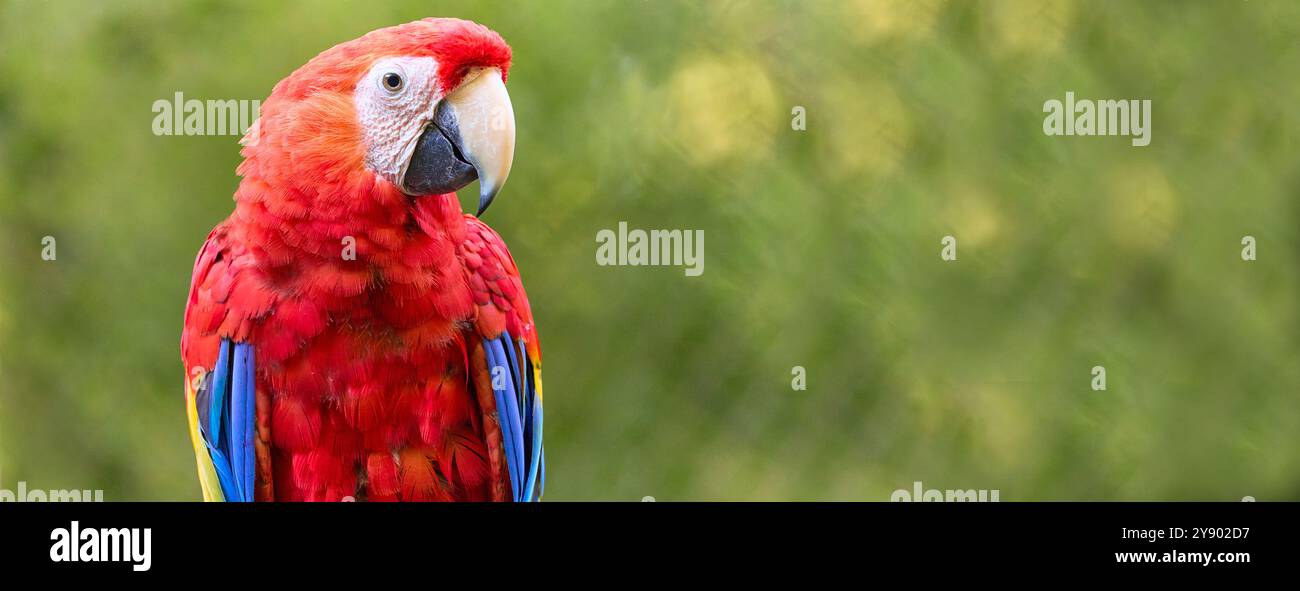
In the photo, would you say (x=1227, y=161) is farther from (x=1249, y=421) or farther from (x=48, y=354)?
(x=48, y=354)

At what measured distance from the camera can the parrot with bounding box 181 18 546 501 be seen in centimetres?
116

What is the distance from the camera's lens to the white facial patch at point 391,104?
1.15m

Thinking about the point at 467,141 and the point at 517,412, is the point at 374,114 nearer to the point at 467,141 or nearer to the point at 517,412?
the point at 467,141

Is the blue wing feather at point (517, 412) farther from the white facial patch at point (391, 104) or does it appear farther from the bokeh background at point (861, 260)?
the bokeh background at point (861, 260)

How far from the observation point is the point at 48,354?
6.10 feet

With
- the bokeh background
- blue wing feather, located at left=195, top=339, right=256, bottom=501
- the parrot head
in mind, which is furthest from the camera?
the bokeh background

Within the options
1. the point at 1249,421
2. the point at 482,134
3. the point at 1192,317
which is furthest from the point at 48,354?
the point at 1249,421

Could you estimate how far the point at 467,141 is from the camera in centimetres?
120

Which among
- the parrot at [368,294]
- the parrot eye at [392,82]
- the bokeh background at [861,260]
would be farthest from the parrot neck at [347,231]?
the bokeh background at [861,260]

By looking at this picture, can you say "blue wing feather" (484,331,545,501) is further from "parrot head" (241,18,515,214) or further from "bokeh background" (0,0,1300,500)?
"bokeh background" (0,0,1300,500)

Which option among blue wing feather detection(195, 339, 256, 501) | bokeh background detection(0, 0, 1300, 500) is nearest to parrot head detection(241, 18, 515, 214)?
blue wing feather detection(195, 339, 256, 501)

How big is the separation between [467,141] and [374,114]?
0.41 ft

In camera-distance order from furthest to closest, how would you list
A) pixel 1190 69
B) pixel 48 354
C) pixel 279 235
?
1. pixel 1190 69
2. pixel 48 354
3. pixel 279 235
